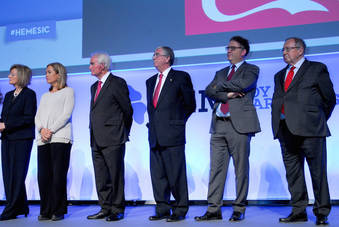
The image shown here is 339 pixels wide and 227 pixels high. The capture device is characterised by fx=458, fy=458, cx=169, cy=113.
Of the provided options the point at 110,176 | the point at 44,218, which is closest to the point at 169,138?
the point at 110,176

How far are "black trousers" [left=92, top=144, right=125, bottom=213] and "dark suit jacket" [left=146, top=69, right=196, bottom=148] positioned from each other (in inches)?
13.5

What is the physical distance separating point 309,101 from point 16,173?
2.73 meters

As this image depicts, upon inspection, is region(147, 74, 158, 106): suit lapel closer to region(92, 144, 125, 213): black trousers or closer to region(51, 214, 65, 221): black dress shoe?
region(92, 144, 125, 213): black trousers

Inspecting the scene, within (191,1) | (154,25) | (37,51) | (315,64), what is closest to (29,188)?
(37,51)

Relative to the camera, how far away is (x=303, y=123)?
358 centimetres

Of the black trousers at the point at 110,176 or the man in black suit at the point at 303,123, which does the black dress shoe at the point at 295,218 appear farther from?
the black trousers at the point at 110,176

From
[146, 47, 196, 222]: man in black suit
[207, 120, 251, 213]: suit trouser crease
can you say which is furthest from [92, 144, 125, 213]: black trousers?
[207, 120, 251, 213]: suit trouser crease

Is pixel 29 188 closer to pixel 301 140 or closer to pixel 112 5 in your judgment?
pixel 112 5

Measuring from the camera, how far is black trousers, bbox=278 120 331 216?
3533 mm

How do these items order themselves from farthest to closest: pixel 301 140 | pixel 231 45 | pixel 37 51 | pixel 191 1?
pixel 37 51 < pixel 191 1 < pixel 231 45 < pixel 301 140

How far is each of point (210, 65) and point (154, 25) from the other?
0.78 m

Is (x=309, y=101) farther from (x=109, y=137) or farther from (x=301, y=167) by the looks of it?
(x=109, y=137)

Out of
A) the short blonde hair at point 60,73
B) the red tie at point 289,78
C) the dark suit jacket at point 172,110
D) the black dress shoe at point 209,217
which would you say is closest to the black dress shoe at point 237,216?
the black dress shoe at point 209,217

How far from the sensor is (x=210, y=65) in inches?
205
